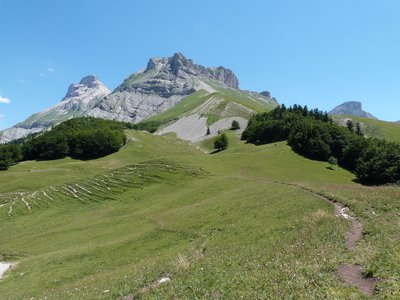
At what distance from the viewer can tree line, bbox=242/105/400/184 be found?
325 feet

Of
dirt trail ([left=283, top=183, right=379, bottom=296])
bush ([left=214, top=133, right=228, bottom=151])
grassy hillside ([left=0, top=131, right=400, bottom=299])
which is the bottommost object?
grassy hillside ([left=0, top=131, right=400, bottom=299])

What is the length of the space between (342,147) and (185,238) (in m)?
107

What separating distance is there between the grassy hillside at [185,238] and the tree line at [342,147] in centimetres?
4544

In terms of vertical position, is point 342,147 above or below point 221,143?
above

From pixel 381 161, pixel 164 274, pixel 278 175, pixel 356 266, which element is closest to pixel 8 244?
pixel 164 274

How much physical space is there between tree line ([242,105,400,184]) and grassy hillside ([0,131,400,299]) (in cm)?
4544

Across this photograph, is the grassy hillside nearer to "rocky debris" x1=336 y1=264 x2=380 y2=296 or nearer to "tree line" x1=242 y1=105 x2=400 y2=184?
"rocky debris" x1=336 y1=264 x2=380 y2=296

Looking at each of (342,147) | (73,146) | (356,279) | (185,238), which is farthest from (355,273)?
(73,146)

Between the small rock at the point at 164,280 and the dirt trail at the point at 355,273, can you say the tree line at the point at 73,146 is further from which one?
the dirt trail at the point at 355,273

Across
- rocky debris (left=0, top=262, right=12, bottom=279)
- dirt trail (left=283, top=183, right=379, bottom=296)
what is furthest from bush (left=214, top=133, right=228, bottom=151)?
dirt trail (left=283, top=183, right=379, bottom=296)

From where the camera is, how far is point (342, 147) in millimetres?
128375

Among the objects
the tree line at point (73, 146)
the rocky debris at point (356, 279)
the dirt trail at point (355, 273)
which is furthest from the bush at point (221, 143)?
the rocky debris at point (356, 279)

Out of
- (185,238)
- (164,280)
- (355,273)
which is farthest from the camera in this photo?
(185,238)

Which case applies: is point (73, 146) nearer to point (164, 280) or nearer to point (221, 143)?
point (221, 143)
